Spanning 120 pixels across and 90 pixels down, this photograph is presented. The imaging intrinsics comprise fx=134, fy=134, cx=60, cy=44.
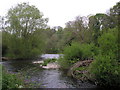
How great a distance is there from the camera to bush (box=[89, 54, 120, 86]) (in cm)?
695

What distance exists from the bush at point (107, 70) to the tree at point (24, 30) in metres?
20.6

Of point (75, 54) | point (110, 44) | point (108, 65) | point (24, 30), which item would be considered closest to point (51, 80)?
point (108, 65)

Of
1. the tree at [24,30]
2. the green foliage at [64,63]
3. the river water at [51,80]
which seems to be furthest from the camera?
the tree at [24,30]

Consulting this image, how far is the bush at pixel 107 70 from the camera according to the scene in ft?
22.8

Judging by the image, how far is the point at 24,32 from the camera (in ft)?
88.7

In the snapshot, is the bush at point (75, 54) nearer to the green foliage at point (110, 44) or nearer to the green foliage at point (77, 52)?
the green foliage at point (77, 52)

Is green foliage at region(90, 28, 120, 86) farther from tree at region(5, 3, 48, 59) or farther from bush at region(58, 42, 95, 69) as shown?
tree at region(5, 3, 48, 59)

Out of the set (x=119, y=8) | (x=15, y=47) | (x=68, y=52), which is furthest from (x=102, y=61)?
(x=15, y=47)

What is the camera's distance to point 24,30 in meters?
26.9

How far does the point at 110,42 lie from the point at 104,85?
8.18 ft

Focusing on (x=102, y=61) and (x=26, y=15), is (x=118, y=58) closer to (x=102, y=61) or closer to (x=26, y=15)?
(x=102, y=61)

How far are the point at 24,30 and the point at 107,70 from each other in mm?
22452

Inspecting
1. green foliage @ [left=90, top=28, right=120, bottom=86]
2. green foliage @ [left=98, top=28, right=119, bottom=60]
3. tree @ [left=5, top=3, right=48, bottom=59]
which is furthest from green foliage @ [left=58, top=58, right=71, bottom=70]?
tree @ [left=5, top=3, right=48, bottom=59]

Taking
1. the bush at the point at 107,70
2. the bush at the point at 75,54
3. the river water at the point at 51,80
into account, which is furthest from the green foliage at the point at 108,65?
the bush at the point at 75,54
